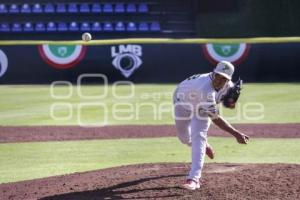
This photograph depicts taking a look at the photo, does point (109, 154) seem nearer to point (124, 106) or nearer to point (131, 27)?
point (124, 106)

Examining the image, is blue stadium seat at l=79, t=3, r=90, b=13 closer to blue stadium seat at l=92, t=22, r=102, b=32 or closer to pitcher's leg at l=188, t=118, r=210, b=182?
blue stadium seat at l=92, t=22, r=102, b=32

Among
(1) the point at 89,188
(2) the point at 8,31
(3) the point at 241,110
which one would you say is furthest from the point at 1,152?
(2) the point at 8,31

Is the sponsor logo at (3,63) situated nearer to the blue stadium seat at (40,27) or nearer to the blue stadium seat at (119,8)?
the blue stadium seat at (40,27)

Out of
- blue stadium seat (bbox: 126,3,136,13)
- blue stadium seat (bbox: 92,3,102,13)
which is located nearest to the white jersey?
blue stadium seat (bbox: 126,3,136,13)

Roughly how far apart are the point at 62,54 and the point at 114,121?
8285 mm

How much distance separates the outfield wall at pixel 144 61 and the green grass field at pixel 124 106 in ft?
4.20

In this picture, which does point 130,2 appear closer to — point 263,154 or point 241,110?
point 241,110

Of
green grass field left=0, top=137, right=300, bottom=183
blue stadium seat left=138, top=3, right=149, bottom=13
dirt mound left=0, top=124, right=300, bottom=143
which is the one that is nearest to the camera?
green grass field left=0, top=137, right=300, bottom=183

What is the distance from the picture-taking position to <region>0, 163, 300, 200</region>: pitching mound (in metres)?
6.98

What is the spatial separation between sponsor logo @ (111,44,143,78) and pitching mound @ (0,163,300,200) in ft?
46.0

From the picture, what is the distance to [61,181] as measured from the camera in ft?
27.3

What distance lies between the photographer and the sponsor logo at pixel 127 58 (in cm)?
2278

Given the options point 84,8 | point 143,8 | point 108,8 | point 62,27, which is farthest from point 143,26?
point 62,27

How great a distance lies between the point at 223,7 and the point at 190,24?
2.15m
